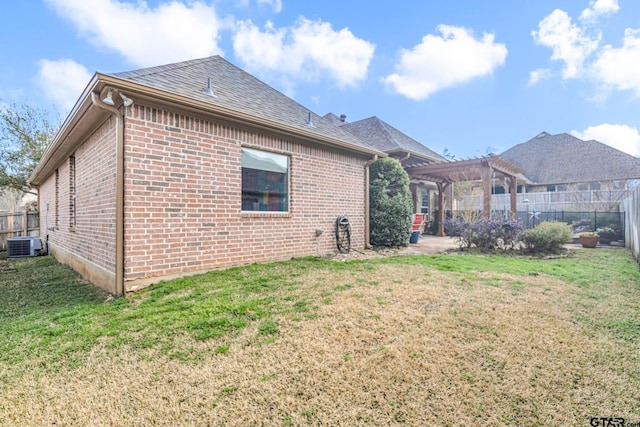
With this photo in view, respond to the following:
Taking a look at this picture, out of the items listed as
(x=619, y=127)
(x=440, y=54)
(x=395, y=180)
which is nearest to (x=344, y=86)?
(x=440, y=54)

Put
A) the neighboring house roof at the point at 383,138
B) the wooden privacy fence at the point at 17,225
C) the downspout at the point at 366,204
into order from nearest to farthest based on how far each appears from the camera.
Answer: the downspout at the point at 366,204 → the wooden privacy fence at the point at 17,225 → the neighboring house roof at the point at 383,138

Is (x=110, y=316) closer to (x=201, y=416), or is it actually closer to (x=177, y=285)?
Answer: (x=177, y=285)

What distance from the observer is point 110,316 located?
3467 millimetres

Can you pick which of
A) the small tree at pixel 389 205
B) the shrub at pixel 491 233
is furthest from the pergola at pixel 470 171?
the small tree at pixel 389 205

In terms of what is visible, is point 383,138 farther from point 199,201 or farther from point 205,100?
point 199,201

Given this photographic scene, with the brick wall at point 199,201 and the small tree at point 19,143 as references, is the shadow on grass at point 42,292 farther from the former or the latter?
the small tree at point 19,143

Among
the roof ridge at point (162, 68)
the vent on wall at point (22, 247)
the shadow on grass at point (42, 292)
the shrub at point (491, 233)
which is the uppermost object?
the roof ridge at point (162, 68)

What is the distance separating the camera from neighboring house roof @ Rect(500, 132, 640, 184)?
22547 mm

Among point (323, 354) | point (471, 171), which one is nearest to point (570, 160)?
point (471, 171)

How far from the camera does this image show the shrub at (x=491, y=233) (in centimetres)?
860

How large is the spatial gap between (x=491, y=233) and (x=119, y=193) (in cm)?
884

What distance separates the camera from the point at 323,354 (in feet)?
8.25

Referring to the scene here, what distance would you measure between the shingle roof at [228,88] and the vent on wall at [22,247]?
8202mm

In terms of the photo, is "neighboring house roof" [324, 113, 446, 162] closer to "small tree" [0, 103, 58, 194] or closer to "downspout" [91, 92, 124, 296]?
"downspout" [91, 92, 124, 296]
